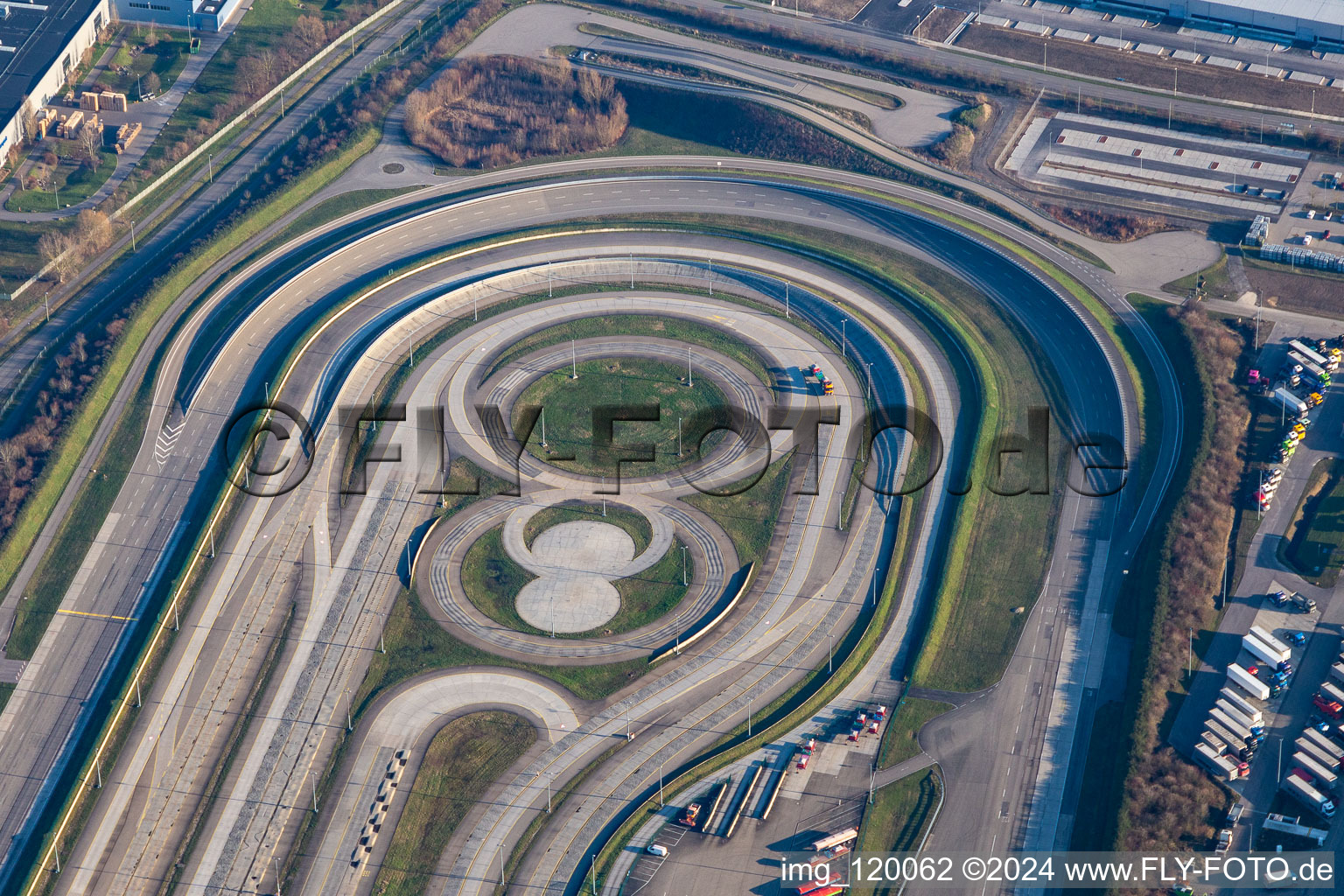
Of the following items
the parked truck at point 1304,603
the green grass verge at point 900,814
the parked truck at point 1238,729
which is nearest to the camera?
the green grass verge at point 900,814

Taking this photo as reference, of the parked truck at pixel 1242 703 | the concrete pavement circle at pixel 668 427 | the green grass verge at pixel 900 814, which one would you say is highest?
the concrete pavement circle at pixel 668 427

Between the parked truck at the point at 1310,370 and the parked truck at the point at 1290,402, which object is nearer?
the parked truck at the point at 1290,402

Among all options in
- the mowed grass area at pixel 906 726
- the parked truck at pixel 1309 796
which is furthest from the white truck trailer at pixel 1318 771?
the mowed grass area at pixel 906 726

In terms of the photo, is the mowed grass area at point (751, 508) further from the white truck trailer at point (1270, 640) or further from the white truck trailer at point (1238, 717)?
the white truck trailer at point (1270, 640)

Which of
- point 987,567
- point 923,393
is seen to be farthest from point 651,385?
point 987,567

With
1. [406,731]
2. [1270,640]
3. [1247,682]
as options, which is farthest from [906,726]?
[406,731]

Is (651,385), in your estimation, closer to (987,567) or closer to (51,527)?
(987,567)

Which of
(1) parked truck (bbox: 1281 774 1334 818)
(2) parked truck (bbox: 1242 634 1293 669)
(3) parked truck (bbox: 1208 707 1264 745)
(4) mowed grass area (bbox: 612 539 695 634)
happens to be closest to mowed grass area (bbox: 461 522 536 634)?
(4) mowed grass area (bbox: 612 539 695 634)

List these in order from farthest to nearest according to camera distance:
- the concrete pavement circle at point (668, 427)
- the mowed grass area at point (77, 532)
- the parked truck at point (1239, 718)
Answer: the concrete pavement circle at point (668, 427), the mowed grass area at point (77, 532), the parked truck at point (1239, 718)

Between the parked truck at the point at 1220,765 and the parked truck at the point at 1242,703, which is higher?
the parked truck at the point at 1242,703
